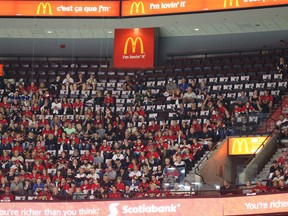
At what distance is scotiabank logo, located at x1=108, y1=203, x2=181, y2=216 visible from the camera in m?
24.0

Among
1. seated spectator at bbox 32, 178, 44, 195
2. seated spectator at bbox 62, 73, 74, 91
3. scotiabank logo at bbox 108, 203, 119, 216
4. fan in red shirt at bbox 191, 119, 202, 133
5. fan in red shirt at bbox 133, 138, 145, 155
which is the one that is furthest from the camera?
seated spectator at bbox 62, 73, 74, 91

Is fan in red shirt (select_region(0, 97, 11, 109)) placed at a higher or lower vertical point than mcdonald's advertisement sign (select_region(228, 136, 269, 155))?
higher

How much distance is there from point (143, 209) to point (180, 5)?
1036 cm

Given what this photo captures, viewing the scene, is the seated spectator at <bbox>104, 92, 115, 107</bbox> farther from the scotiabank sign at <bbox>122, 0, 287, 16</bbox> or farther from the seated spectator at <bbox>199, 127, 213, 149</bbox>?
the seated spectator at <bbox>199, 127, 213, 149</bbox>

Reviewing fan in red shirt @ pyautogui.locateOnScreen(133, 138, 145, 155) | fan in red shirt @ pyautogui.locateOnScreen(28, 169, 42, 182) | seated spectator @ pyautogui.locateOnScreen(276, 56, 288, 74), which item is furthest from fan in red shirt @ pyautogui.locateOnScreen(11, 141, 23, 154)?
seated spectator @ pyautogui.locateOnScreen(276, 56, 288, 74)

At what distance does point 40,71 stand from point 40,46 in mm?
1724

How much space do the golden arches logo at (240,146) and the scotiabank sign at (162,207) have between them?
469 cm

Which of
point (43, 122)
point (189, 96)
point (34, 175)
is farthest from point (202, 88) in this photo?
point (34, 175)

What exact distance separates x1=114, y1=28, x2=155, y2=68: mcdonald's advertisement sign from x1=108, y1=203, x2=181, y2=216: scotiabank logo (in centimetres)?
1155

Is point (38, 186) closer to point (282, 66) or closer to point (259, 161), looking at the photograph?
point (259, 161)

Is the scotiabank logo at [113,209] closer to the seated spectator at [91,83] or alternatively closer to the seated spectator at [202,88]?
the seated spectator at [202,88]

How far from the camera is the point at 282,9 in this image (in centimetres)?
3152

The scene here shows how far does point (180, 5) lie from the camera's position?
3238 centimetres

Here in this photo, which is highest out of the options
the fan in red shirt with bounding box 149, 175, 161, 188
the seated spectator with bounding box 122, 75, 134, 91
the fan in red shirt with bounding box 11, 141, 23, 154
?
the seated spectator with bounding box 122, 75, 134, 91
